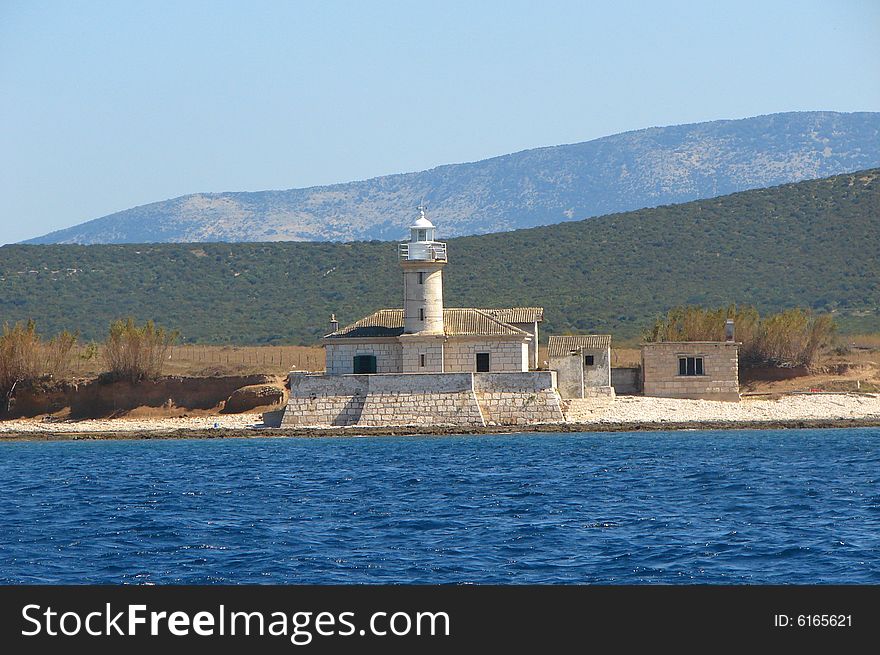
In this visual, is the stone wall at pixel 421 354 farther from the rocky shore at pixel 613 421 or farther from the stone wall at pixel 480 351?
the rocky shore at pixel 613 421

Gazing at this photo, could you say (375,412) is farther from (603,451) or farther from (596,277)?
(596,277)

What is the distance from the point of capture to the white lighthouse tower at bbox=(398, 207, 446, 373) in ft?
142

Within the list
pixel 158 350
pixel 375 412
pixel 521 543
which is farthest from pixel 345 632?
pixel 158 350

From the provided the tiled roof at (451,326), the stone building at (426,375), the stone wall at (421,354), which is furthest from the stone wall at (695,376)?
the stone wall at (421,354)

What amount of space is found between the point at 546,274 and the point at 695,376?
1649 inches

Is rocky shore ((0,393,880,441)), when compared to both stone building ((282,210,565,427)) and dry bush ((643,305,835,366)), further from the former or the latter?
dry bush ((643,305,835,366))

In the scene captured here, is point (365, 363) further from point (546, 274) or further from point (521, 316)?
point (546, 274)

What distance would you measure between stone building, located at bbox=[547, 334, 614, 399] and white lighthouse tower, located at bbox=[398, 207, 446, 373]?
4.53 metres

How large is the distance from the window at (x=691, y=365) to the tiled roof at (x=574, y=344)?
8.09 ft

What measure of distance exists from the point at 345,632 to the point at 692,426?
34680 mm

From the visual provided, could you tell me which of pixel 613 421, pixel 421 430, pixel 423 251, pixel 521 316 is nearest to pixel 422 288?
pixel 423 251

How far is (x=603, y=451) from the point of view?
36281mm

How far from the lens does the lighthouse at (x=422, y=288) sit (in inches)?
1702

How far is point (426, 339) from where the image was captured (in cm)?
4319
